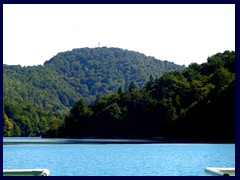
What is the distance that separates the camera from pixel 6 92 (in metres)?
152

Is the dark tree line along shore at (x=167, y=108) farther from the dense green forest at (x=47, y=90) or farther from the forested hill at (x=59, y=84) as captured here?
the forested hill at (x=59, y=84)

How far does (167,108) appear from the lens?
84.6m

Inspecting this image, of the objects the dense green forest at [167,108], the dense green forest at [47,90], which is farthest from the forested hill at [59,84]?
the dense green forest at [167,108]

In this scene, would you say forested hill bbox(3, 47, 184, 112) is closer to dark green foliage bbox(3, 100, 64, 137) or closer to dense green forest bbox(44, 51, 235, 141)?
dark green foliage bbox(3, 100, 64, 137)

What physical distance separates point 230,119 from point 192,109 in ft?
36.7

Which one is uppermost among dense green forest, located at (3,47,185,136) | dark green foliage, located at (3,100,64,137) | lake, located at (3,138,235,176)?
dense green forest, located at (3,47,185,136)

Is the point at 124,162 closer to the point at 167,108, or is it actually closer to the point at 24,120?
the point at 167,108

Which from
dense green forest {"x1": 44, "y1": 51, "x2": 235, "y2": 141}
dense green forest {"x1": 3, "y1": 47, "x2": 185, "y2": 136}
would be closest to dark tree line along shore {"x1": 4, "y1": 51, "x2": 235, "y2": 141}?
dense green forest {"x1": 44, "y1": 51, "x2": 235, "y2": 141}

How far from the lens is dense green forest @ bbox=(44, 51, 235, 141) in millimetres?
72250

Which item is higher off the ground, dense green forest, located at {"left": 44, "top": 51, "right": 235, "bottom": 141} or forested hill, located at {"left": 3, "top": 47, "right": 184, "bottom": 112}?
forested hill, located at {"left": 3, "top": 47, "right": 184, "bottom": 112}

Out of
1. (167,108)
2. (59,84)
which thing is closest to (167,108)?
(167,108)

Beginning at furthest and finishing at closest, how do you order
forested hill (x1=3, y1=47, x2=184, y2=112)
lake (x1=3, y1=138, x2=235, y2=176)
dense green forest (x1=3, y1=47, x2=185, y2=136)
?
forested hill (x1=3, y1=47, x2=184, y2=112)
dense green forest (x1=3, y1=47, x2=185, y2=136)
lake (x1=3, y1=138, x2=235, y2=176)
